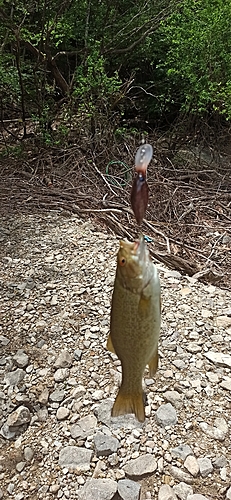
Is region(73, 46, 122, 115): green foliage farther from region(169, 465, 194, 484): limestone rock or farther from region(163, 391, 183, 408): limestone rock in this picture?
region(169, 465, 194, 484): limestone rock

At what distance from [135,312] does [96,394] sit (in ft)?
4.78

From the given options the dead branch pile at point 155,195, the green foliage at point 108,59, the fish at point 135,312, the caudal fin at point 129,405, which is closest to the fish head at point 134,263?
the fish at point 135,312

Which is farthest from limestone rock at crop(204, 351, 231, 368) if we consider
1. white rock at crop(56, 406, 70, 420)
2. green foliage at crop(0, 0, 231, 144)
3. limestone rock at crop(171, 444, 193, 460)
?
green foliage at crop(0, 0, 231, 144)

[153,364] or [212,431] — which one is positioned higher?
[153,364]

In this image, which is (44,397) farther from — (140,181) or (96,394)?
(140,181)

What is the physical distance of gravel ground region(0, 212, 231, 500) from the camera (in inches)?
77.1

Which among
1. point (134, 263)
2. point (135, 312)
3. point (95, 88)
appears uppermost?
point (134, 263)

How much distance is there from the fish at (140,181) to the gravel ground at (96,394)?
1.39 meters

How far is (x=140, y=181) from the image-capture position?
34.3 inches

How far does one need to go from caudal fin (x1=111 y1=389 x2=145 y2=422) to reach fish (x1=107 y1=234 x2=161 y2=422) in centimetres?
3

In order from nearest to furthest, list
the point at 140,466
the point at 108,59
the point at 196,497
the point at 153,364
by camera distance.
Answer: the point at 153,364
the point at 196,497
the point at 140,466
the point at 108,59

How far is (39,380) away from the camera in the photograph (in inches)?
96.1

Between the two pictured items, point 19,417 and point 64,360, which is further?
point 64,360

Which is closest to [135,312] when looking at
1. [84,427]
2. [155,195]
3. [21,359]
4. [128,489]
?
[128,489]
